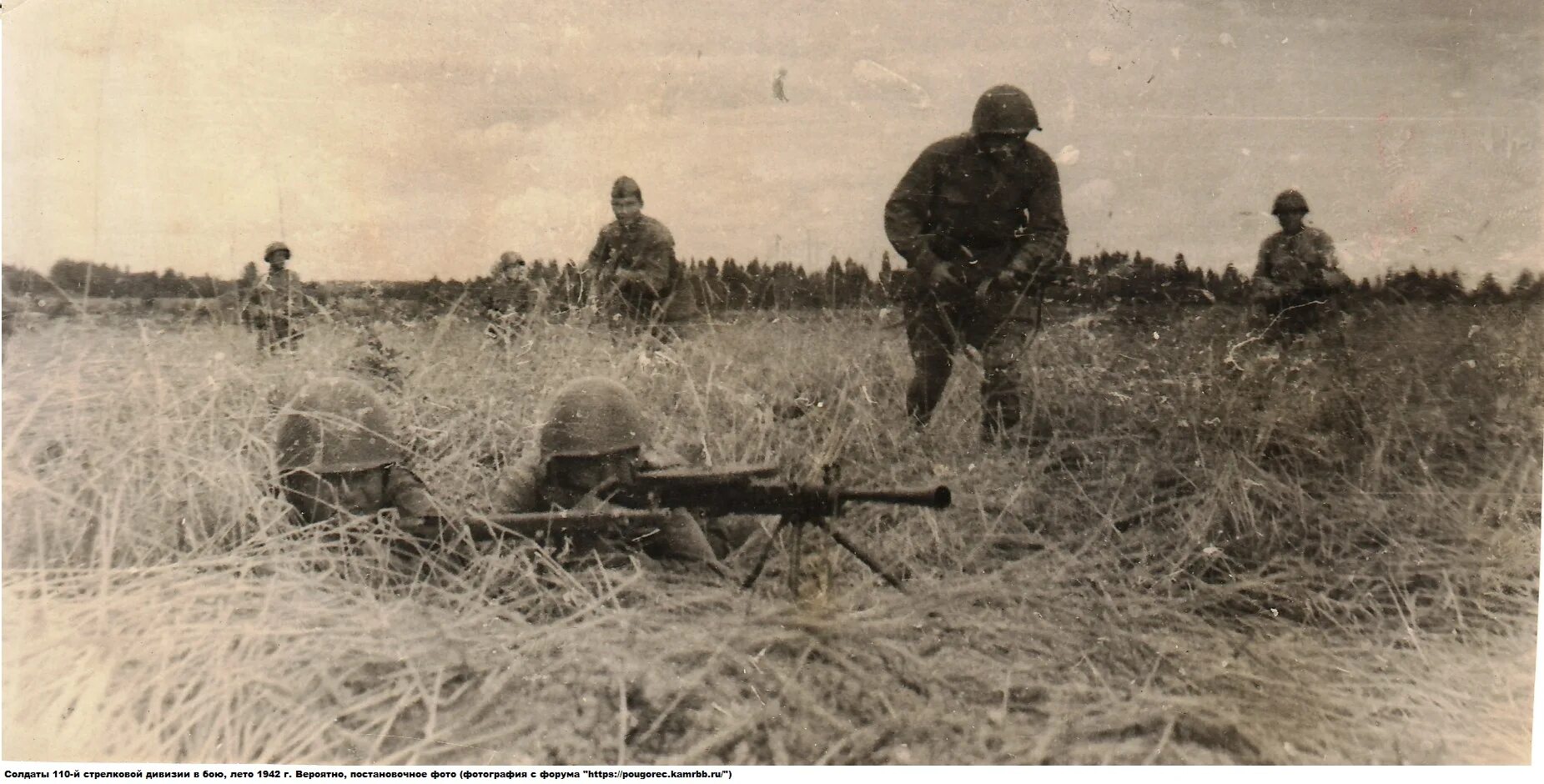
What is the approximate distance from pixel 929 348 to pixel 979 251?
410mm

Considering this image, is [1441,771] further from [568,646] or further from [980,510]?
[568,646]

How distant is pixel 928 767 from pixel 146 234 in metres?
3.20

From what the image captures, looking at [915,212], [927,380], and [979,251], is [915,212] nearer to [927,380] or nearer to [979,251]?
[979,251]

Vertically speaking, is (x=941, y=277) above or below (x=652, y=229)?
below

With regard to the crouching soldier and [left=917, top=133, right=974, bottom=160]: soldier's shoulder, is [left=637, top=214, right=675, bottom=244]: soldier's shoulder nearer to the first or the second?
the crouching soldier

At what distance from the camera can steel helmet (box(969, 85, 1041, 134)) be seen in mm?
3295

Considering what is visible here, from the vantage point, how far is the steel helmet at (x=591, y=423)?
2934mm

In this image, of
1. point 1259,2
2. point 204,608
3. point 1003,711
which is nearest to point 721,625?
point 1003,711

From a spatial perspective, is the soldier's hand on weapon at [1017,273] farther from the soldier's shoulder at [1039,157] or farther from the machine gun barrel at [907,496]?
the machine gun barrel at [907,496]

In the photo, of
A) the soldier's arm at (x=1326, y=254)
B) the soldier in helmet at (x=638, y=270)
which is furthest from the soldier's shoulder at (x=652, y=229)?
the soldier's arm at (x=1326, y=254)

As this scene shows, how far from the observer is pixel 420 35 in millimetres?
3279

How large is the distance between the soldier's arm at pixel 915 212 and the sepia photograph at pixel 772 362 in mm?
21

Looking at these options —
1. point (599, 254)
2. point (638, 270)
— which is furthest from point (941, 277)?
point (599, 254)

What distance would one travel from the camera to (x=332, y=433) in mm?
2984
